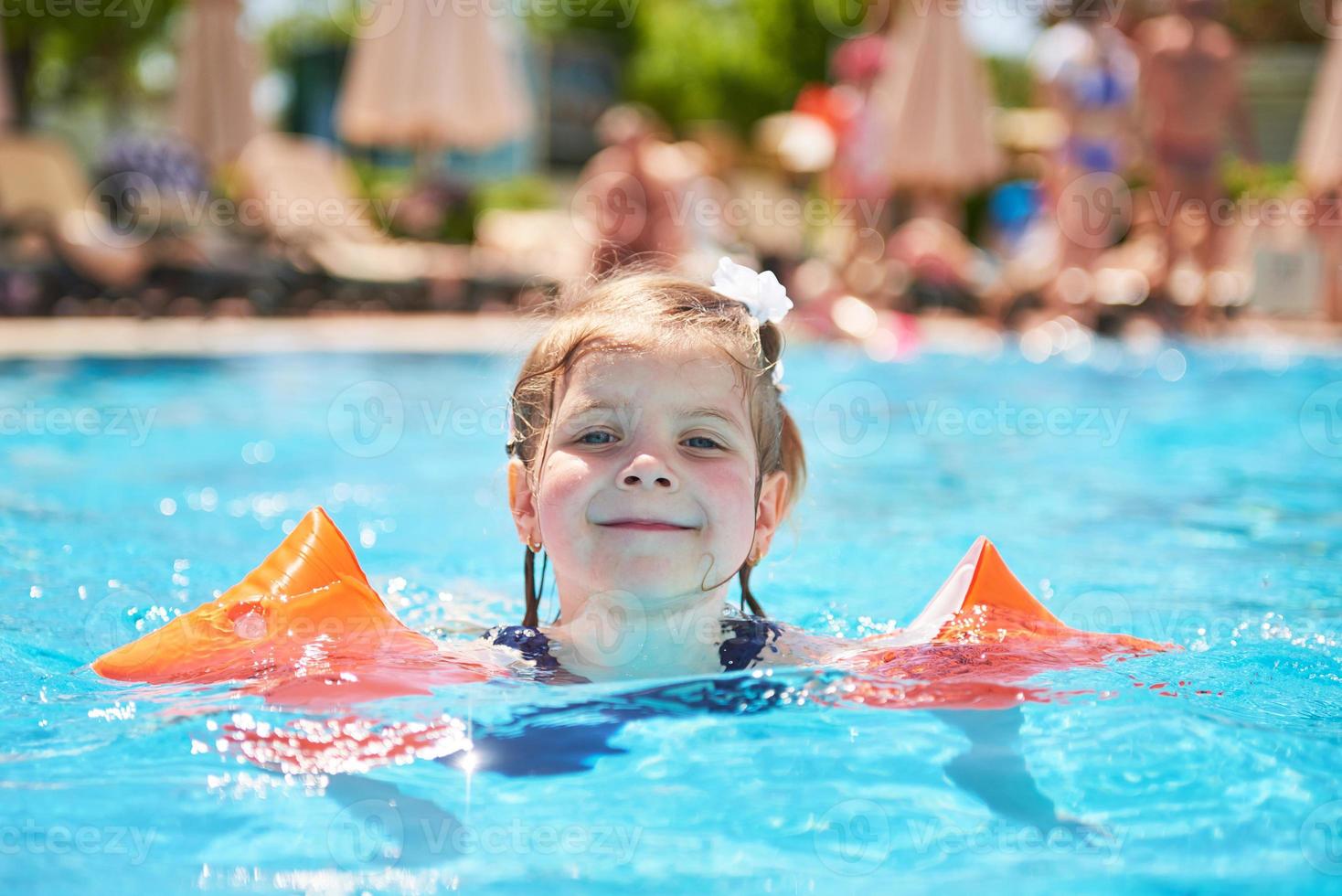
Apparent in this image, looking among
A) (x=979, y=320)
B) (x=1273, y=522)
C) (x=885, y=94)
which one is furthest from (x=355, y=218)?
(x=1273, y=522)

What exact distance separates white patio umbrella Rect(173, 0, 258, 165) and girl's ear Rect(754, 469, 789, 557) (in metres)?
11.3

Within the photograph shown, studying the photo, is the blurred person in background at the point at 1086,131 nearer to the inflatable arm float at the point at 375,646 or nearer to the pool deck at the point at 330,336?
the pool deck at the point at 330,336

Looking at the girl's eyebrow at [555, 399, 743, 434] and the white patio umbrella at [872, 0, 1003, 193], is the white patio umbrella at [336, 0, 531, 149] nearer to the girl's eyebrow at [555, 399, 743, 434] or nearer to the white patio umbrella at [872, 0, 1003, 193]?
the white patio umbrella at [872, 0, 1003, 193]

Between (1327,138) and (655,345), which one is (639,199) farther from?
(655,345)

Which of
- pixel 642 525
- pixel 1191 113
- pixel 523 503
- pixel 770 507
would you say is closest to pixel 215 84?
pixel 1191 113

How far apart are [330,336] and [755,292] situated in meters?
7.98

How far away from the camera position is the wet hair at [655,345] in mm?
2631

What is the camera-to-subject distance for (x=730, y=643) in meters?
2.80

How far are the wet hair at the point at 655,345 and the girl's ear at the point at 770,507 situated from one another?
0.06 feet

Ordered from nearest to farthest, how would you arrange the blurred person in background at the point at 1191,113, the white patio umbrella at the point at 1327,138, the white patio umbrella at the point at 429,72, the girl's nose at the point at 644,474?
1. the girl's nose at the point at 644,474
2. the blurred person in background at the point at 1191,113
3. the white patio umbrella at the point at 1327,138
4. the white patio umbrella at the point at 429,72

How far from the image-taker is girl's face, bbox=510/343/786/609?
8.07 ft

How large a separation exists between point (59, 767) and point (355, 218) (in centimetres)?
1419

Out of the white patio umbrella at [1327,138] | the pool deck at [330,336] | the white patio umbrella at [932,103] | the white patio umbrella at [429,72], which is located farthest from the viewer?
the white patio umbrella at [932,103]

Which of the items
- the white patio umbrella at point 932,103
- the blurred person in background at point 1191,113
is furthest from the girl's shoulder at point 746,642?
the white patio umbrella at point 932,103
